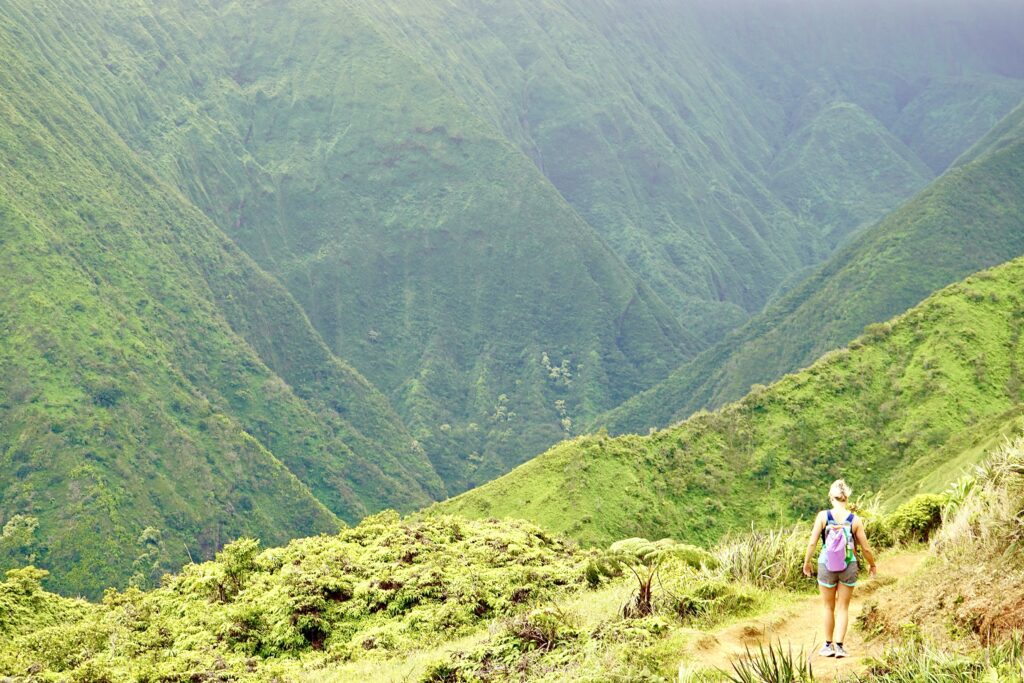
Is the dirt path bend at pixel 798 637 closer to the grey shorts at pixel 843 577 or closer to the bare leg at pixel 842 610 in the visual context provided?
the bare leg at pixel 842 610

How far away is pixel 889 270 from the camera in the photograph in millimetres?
155625

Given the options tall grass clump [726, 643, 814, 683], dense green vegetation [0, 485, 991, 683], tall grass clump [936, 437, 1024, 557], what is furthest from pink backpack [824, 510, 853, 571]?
tall grass clump [726, 643, 814, 683]

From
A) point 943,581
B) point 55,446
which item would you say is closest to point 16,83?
point 55,446

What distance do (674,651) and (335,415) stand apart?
173m

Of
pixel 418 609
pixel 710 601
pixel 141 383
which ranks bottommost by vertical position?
pixel 141 383

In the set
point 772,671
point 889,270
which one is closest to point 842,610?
point 772,671

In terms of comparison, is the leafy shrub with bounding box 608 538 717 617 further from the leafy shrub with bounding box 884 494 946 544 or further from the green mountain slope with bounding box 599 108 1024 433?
the green mountain slope with bounding box 599 108 1024 433

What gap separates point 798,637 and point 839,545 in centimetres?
188

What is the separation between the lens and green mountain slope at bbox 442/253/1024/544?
51.8 m

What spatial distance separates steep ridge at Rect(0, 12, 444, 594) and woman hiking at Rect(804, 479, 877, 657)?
104 m

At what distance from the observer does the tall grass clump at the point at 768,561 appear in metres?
17.1

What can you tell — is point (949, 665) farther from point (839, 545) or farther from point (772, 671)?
point (839, 545)

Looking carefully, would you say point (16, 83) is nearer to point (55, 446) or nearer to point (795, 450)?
point (55, 446)

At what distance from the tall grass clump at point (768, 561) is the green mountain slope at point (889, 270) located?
138 m
